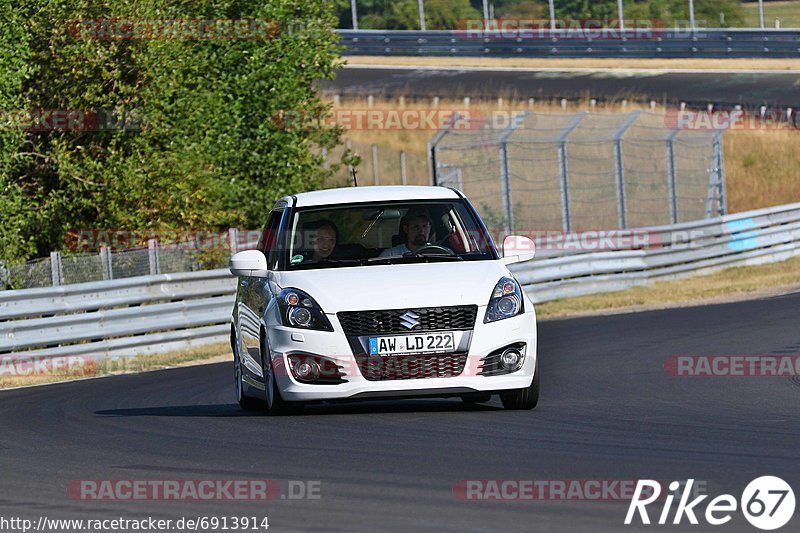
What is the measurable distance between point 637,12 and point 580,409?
63.1 m

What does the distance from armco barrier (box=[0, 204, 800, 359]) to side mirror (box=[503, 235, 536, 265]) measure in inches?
356

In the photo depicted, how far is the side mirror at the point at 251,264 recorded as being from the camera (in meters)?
11.0

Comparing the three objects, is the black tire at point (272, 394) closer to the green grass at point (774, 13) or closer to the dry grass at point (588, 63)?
the dry grass at point (588, 63)

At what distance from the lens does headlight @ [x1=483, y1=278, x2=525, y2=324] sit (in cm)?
1027

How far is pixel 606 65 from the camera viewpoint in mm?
57719

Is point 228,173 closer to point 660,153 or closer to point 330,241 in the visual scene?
point 330,241

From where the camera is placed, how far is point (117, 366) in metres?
19.6

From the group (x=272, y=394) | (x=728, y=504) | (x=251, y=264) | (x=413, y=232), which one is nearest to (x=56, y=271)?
(x=251, y=264)

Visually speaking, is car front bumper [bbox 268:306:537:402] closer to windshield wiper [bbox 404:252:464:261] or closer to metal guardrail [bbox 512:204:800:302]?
windshield wiper [bbox 404:252:464:261]

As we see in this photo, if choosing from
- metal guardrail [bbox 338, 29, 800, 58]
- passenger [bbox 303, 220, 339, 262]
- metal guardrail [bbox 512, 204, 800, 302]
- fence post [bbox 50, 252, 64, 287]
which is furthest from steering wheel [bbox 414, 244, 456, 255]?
metal guardrail [bbox 338, 29, 800, 58]

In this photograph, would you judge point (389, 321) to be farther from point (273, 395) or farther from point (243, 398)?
point (243, 398)

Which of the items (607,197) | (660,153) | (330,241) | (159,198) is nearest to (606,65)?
(660,153)

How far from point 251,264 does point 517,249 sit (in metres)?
1.87

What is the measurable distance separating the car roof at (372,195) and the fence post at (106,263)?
9.79 metres
